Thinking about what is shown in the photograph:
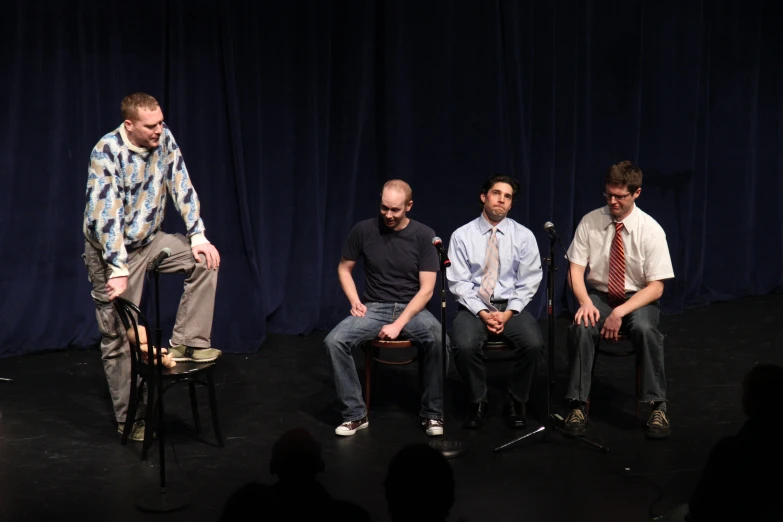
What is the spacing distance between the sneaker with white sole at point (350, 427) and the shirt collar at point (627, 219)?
150 cm

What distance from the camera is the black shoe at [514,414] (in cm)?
462

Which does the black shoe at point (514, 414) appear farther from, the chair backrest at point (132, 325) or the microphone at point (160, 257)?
the microphone at point (160, 257)

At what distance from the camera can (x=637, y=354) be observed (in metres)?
4.63

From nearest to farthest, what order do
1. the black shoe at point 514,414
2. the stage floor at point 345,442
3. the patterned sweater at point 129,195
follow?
the stage floor at point 345,442
the patterned sweater at point 129,195
the black shoe at point 514,414

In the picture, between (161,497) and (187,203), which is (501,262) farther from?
(161,497)

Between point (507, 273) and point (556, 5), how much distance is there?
2.49 m

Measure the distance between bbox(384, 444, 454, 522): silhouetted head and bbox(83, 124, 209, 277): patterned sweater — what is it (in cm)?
258

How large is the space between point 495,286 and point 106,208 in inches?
74.2

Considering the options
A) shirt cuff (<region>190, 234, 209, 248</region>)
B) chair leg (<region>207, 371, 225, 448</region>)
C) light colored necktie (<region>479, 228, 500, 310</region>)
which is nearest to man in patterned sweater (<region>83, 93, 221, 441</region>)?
shirt cuff (<region>190, 234, 209, 248</region>)

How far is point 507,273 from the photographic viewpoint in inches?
193

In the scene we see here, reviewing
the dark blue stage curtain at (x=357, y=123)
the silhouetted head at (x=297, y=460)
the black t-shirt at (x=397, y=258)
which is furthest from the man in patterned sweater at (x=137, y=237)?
the silhouetted head at (x=297, y=460)

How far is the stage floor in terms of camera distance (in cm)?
383

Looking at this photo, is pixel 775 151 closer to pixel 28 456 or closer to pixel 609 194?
pixel 609 194

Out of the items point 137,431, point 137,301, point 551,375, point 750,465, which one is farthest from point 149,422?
point 750,465
